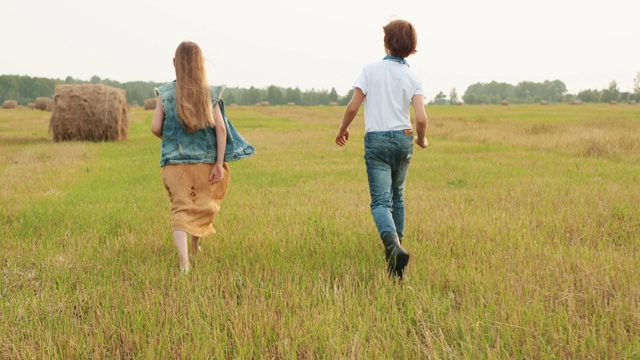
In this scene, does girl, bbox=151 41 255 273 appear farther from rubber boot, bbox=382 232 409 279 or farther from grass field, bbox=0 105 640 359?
rubber boot, bbox=382 232 409 279

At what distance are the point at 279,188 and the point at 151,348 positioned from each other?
6416 millimetres

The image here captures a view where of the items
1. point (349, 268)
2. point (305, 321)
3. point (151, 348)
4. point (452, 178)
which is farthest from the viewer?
point (452, 178)

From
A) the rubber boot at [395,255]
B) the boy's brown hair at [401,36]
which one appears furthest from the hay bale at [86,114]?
the rubber boot at [395,255]

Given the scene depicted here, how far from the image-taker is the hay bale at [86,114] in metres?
19.1

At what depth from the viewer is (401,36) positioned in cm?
462

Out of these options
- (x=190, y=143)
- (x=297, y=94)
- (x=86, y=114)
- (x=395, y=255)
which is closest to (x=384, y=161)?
(x=395, y=255)

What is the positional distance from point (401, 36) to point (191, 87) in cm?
181

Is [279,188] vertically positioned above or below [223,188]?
below

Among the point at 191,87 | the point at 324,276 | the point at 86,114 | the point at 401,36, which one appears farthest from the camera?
the point at 86,114

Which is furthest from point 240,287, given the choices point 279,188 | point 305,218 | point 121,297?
point 279,188

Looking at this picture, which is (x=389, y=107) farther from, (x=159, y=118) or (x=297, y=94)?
(x=297, y=94)

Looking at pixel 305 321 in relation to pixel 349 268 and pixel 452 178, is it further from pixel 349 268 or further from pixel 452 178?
pixel 452 178

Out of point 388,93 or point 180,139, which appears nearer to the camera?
point 388,93

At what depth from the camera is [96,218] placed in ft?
22.3
